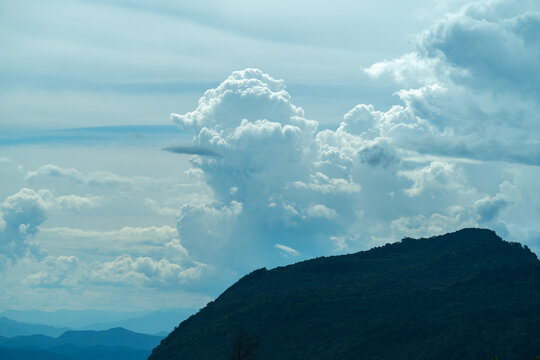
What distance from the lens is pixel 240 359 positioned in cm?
11700
